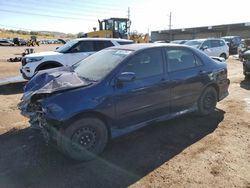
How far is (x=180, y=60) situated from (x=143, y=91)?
1262 millimetres

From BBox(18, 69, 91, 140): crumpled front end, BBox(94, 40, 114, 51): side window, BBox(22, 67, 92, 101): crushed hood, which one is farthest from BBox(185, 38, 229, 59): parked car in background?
BBox(18, 69, 91, 140): crumpled front end

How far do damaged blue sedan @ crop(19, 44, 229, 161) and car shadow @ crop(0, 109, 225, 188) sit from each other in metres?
0.30

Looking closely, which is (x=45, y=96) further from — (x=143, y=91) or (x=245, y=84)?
(x=245, y=84)

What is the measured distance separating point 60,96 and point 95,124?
68cm

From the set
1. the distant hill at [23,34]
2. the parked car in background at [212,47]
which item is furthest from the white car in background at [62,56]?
the distant hill at [23,34]

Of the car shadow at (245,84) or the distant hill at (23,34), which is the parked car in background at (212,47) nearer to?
the car shadow at (245,84)

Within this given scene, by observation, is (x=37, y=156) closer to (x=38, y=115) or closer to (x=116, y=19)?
(x=38, y=115)

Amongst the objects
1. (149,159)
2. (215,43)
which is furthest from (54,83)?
(215,43)

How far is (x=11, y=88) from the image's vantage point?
9984mm

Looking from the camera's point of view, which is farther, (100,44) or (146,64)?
(100,44)

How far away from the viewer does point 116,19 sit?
886 inches

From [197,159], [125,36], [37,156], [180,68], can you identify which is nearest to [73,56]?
[180,68]

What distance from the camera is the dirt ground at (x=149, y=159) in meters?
3.73

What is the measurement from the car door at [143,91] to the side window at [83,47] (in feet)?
18.8
